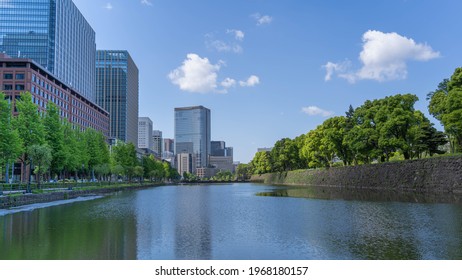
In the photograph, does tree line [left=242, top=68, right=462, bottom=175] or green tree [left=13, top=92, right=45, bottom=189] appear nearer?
tree line [left=242, top=68, right=462, bottom=175]

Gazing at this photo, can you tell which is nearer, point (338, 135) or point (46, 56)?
point (338, 135)

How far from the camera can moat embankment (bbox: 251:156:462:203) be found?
135 ft

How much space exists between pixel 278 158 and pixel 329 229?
104 meters

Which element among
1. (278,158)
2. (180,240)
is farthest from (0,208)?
(278,158)

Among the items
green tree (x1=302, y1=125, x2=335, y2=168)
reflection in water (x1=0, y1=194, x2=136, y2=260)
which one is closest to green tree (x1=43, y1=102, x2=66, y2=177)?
reflection in water (x1=0, y1=194, x2=136, y2=260)

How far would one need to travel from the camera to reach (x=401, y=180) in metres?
52.2

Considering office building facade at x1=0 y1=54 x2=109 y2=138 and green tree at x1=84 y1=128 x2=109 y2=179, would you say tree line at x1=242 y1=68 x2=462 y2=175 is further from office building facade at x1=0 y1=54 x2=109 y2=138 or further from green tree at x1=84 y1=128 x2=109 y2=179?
office building facade at x1=0 y1=54 x2=109 y2=138

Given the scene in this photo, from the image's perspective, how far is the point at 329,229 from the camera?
20078 mm

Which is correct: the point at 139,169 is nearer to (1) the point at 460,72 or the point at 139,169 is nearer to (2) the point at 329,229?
(1) the point at 460,72

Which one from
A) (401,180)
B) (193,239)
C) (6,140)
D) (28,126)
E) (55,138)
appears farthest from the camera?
(55,138)

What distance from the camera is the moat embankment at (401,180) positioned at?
135ft

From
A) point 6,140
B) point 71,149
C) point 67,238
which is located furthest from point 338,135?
point 67,238

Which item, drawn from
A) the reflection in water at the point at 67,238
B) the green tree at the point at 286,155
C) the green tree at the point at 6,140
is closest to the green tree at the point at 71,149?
the green tree at the point at 6,140

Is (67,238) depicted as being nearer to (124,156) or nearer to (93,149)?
(93,149)
